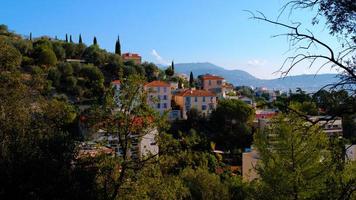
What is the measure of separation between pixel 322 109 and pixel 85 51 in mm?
68591

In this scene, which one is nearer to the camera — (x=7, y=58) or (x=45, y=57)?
(x=7, y=58)

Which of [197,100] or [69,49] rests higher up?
[69,49]

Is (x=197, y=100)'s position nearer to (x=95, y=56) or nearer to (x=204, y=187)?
(x=95, y=56)

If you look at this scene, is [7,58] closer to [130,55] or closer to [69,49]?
[69,49]

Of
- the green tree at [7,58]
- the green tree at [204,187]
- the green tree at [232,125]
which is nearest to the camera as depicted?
the green tree at [7,58]

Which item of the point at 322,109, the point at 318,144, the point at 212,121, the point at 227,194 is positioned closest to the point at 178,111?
the point at 212,121

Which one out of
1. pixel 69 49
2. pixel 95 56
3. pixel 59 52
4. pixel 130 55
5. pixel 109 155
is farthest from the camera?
pixel 130 55

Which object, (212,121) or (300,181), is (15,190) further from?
(212,121)

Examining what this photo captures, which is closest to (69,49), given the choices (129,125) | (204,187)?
(204,187)

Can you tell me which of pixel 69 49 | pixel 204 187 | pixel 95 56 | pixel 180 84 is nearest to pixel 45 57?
pixel 95 56

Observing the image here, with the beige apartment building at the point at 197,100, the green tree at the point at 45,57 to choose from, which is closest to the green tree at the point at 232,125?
the beige apartment building at the point at 197,100

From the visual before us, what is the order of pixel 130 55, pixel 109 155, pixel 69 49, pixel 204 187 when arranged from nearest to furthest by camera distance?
1. pixel 109 155
2. pixel 204 187
3. pixel 69 49
4. pixel 130 55

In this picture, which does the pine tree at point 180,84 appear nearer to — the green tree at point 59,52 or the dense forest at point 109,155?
the green tree at point 59,52

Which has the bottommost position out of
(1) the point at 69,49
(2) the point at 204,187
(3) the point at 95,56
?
(2) the point at 204,187
